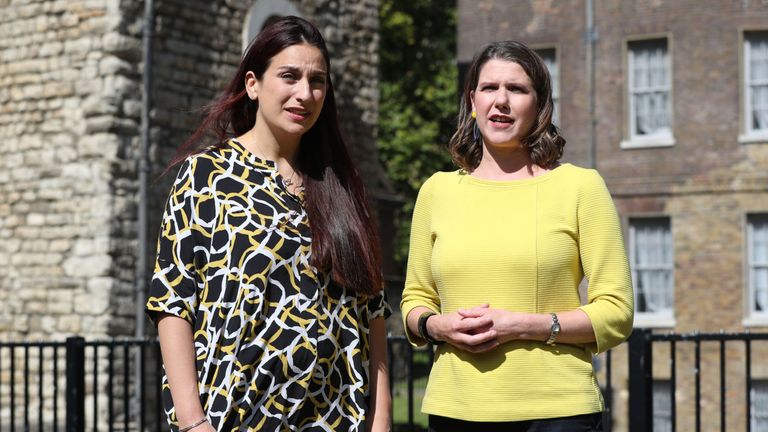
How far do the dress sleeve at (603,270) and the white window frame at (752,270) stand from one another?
18275mm

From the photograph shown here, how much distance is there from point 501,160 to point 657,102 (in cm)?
1903

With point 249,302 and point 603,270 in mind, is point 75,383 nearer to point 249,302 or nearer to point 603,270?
point 249,302

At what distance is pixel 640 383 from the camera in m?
5.91

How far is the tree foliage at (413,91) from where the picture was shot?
99.6 ft

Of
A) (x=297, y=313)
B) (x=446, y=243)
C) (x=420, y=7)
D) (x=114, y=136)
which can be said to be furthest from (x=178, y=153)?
(x=420, y=7)

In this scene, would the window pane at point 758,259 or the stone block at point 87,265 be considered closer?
the stone block at point 87,265

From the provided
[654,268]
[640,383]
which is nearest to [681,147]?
[654,268]

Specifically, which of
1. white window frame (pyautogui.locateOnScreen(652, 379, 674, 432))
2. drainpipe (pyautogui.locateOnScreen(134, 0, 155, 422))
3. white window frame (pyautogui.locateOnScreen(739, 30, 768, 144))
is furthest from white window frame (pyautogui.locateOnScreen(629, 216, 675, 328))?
drainpipe (pyautogui.locateOnScreen(134, 0, 155, 422))

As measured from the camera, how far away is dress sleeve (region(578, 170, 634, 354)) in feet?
11.1

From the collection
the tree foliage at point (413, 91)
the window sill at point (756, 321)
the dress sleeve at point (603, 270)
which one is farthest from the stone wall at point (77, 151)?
the tree foliage at point (413, 91)

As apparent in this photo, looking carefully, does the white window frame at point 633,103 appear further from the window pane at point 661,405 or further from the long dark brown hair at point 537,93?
the long dark brown hair at point 537,93

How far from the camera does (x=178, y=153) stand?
351 centimetres

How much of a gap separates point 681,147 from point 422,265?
1881 cm

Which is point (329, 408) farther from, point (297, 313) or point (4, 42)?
point (4, 42)
